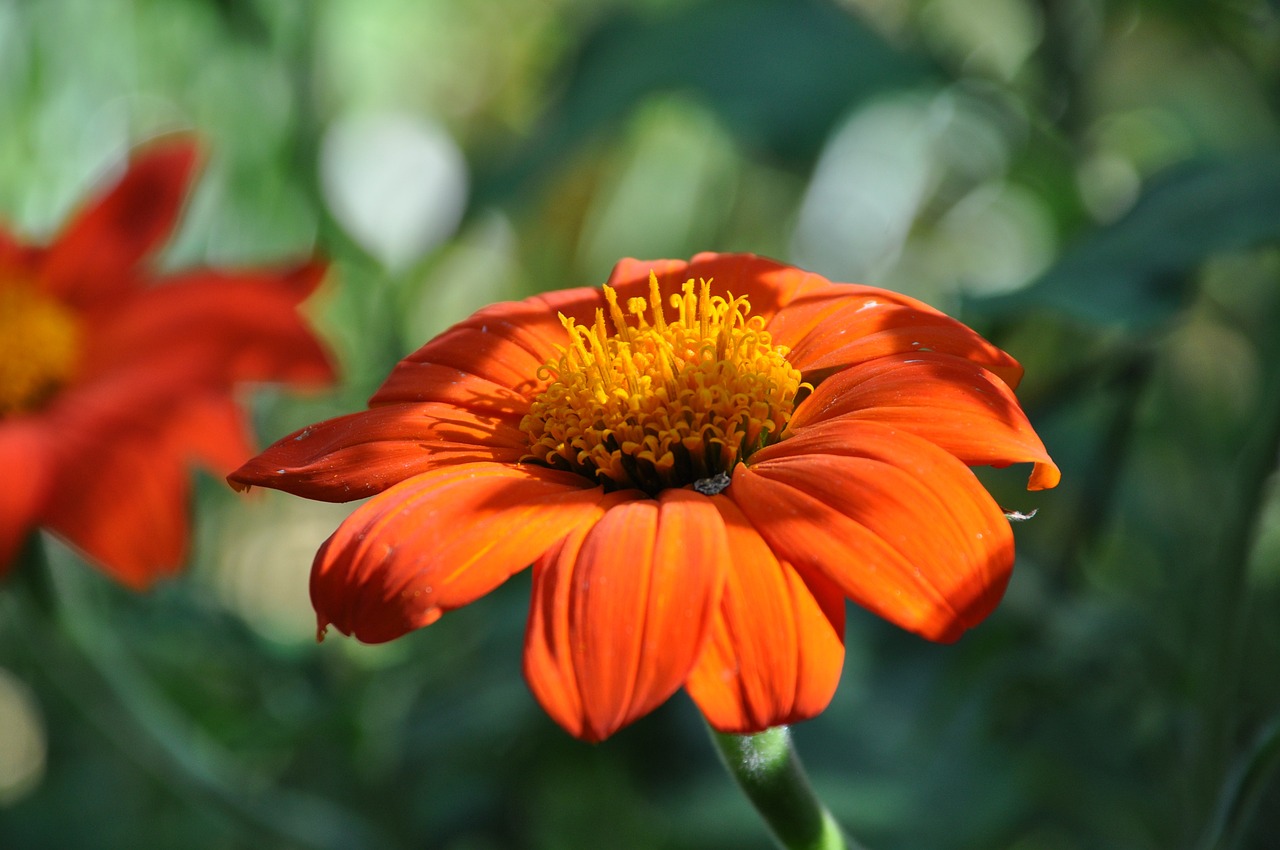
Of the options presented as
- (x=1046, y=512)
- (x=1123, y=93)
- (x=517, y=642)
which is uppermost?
(x=1123, y=93)

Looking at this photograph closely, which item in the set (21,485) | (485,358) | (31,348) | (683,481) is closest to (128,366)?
(31,348)

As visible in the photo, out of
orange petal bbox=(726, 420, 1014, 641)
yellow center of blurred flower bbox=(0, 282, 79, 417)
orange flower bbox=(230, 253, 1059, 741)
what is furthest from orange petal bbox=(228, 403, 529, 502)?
yellow center of blurred flower bbox=(0, 282, 79, 417)

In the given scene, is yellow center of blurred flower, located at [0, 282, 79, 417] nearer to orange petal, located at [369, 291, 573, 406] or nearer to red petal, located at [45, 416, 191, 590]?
red petal, located at [45, 416, 191, 590]

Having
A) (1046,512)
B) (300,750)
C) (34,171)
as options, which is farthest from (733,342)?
(34,171)

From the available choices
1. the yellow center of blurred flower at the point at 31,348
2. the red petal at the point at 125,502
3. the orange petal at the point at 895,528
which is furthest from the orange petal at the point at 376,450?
the yellow center of blurred flower at the point at 31,348

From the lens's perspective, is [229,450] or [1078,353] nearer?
[229,450]

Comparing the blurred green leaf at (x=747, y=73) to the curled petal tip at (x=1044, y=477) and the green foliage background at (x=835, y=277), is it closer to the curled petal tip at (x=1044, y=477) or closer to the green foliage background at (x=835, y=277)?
the green foliage background at (x=835, y=277)

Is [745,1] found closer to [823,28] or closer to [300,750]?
[823,28]
